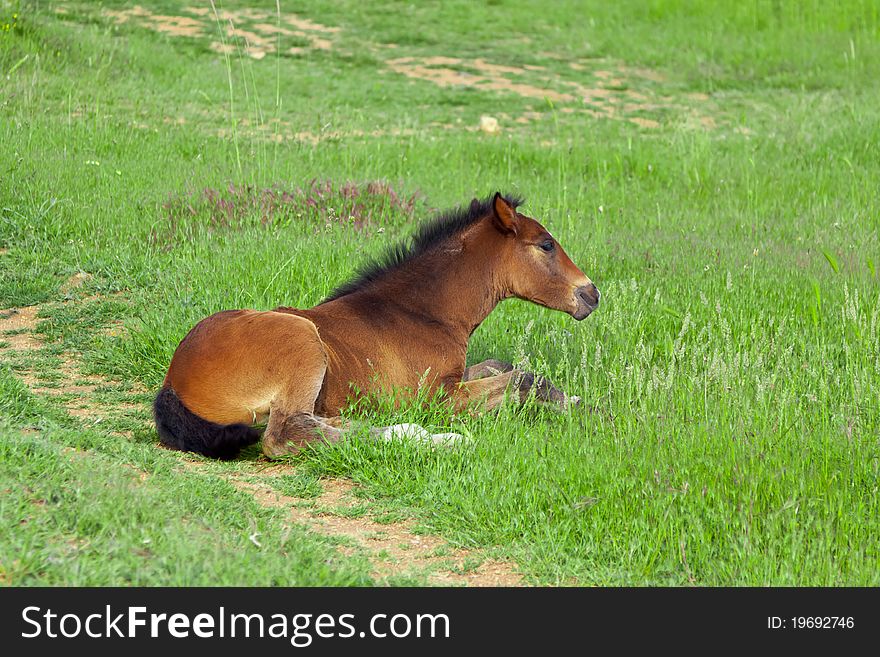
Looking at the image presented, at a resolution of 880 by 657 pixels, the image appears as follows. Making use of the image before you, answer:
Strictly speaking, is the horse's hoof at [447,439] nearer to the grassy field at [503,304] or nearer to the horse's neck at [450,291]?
the grassy field at [503,304]

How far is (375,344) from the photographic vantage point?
686cm

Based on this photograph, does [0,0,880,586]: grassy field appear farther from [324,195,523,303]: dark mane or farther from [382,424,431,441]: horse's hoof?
[324,195,523,303]: dark mane

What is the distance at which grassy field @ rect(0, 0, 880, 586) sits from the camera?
509 centimetres

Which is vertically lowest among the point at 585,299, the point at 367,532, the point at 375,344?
the point at 367,532

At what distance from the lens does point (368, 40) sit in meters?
21.0

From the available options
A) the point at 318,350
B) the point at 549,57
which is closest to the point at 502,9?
the point at 549,57

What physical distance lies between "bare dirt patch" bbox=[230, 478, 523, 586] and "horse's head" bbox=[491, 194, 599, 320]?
192 cm

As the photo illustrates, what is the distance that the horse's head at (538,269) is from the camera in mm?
7098

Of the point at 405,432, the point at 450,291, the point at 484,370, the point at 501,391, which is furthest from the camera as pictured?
the point at 484,370

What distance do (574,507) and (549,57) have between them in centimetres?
1636

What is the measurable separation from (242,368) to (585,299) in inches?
90.9

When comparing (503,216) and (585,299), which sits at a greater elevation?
(503,216)

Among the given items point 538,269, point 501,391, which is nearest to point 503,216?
point 538,269

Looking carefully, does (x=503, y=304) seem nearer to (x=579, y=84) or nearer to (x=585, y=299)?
(x=585, y=299)
